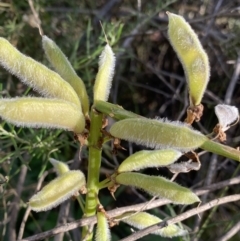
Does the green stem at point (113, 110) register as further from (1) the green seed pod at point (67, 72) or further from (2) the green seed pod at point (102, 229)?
(2) the green seed pod at point (102, 229)

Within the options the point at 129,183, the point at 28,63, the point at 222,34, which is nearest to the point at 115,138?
the point at 129,183

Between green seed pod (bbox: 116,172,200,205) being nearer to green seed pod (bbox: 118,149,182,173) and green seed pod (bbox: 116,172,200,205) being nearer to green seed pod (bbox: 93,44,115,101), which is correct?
green seed pod (bbox: 118,149,182,173)

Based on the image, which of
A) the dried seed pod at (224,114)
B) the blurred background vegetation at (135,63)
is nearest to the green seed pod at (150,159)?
the dried seed pod at (224,114)

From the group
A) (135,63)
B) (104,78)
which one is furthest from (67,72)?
(135,63)

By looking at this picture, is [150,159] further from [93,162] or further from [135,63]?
[135,63]

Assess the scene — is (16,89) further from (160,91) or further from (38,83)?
(38,83)

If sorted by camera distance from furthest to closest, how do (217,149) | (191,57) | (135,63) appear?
1. (135,63)
2. (191,57)
3. (217,149)
